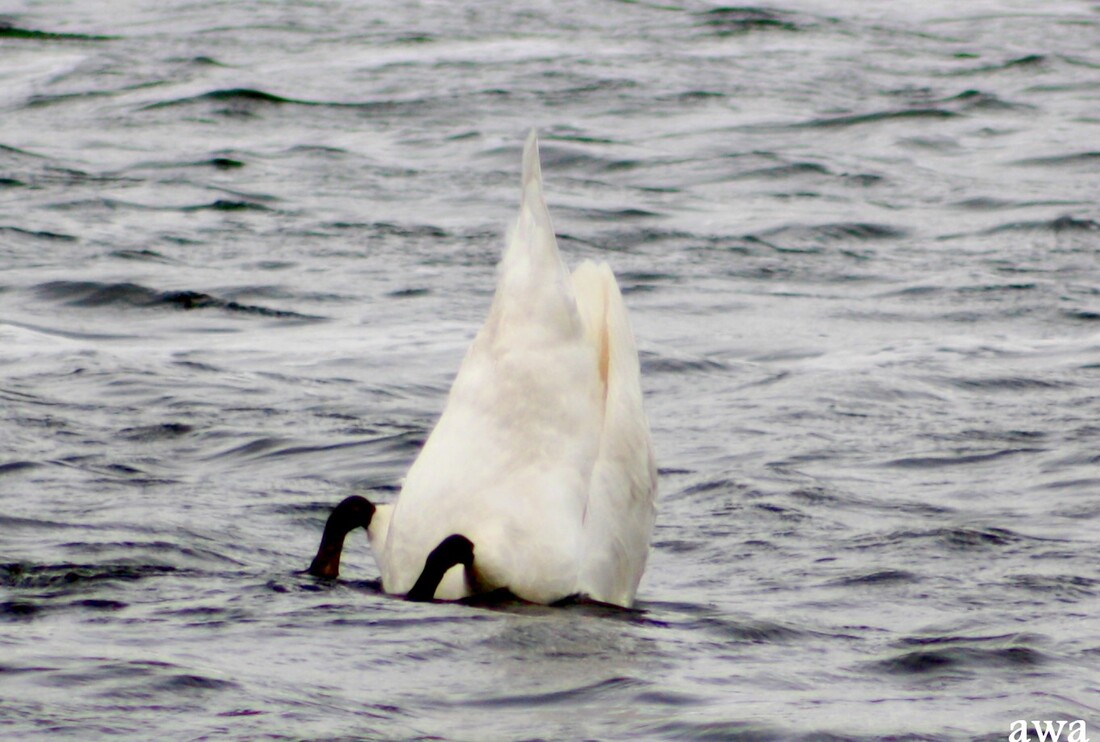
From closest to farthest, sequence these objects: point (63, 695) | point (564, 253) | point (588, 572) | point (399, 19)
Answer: point (63, 695) → point (588, 572) → point (564, 253) → point (399, 19)

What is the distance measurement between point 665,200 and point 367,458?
6618 mm

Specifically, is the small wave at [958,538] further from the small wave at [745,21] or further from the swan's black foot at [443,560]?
the small wave at [745,21]

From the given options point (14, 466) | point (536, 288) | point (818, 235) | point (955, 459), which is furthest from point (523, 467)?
point (818, 235)

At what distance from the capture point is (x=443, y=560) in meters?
5.98

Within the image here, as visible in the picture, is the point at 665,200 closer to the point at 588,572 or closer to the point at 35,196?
the point at 35,196

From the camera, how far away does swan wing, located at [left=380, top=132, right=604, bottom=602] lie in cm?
616

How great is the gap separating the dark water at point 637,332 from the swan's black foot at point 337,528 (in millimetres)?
130

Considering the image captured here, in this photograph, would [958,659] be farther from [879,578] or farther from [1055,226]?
[1055,226]

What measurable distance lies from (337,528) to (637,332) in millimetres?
5056

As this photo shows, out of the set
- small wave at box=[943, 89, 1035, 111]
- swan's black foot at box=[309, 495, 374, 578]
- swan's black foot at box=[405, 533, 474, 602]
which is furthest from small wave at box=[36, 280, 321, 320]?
small wave at box=[943, 89, 1035, 111]

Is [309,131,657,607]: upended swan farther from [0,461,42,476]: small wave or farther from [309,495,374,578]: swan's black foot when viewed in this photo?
[0,461,42,476]: small wave

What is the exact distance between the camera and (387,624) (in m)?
5.93

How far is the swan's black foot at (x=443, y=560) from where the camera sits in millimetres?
5984

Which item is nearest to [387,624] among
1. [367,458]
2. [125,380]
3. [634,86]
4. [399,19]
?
[367,458]
